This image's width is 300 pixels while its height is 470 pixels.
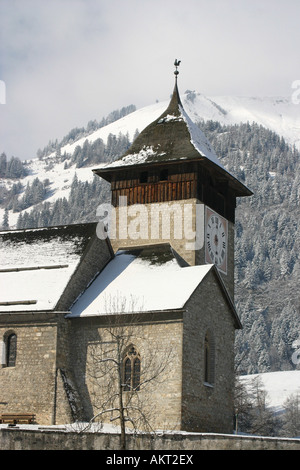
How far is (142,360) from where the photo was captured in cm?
4338

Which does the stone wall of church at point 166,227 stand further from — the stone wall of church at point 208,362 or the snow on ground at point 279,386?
the snow on ground at point 279,386

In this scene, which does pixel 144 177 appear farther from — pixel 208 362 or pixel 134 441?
pixel 134 441

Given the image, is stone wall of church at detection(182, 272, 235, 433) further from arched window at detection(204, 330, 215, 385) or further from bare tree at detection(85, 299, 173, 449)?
bare tree at detection(85, 299, 173, 449)

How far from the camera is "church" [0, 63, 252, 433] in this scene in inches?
1688

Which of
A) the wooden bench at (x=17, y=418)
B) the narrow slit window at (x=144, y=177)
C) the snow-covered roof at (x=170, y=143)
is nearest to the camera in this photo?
the wooden bench at (x=17, y=418)

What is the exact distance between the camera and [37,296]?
150ft

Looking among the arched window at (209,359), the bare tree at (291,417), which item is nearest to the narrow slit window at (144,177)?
the arched window at (209,359)

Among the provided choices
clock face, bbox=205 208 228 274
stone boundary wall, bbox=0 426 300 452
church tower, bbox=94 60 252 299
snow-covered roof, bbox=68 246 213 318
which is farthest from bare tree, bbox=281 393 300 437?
stone boundary wall, bbox=0 426 300 452

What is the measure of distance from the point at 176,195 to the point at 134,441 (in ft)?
65.4

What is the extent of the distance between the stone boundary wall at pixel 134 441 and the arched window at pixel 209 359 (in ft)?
31.6

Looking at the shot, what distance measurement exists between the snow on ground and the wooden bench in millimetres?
94776

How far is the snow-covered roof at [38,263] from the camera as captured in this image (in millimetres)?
45688

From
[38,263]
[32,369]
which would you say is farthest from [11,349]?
[38,263]
